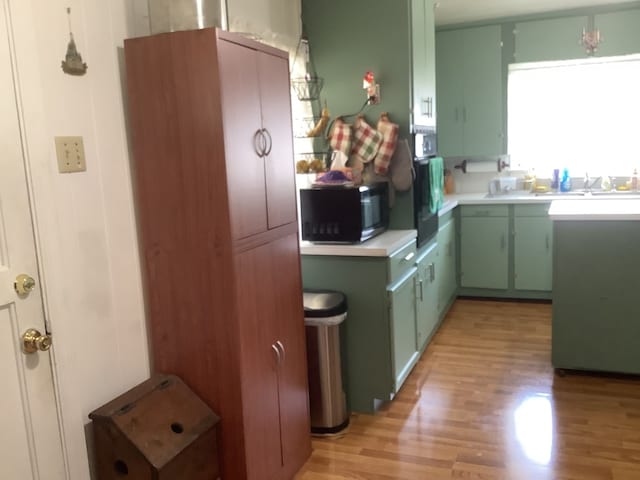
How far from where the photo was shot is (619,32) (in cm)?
461

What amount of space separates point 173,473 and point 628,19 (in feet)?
15.6

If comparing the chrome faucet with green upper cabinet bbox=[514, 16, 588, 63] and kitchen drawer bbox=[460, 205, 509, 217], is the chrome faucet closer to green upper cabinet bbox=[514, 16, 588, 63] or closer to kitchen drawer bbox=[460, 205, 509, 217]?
kitchen drawer bbox=[460, 205, 509, 217]

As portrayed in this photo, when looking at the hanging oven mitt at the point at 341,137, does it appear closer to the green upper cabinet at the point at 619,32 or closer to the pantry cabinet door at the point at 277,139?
the pantry cabinet door at the point at 277,139

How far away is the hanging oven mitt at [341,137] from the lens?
3336mm

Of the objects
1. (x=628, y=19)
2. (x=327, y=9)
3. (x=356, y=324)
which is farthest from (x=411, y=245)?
(x=628, y=19)

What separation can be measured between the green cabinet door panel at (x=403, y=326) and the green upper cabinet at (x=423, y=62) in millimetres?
1031

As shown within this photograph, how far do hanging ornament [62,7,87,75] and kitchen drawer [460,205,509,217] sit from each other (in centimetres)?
376

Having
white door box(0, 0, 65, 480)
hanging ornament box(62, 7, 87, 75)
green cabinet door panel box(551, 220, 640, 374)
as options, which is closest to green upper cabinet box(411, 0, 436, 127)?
green cabinet door panel box(551, 220, 640, 374)

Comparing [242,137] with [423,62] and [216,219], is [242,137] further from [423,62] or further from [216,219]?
[423,62]

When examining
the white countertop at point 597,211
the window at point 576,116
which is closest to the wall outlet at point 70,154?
the white countertop at point 597,211

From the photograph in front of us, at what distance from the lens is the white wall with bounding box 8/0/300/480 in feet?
5.58

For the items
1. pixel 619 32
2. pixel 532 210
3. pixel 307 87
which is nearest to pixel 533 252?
pixel 532 210

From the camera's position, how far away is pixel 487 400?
3162mm

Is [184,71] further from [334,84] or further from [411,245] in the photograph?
[411,245]
